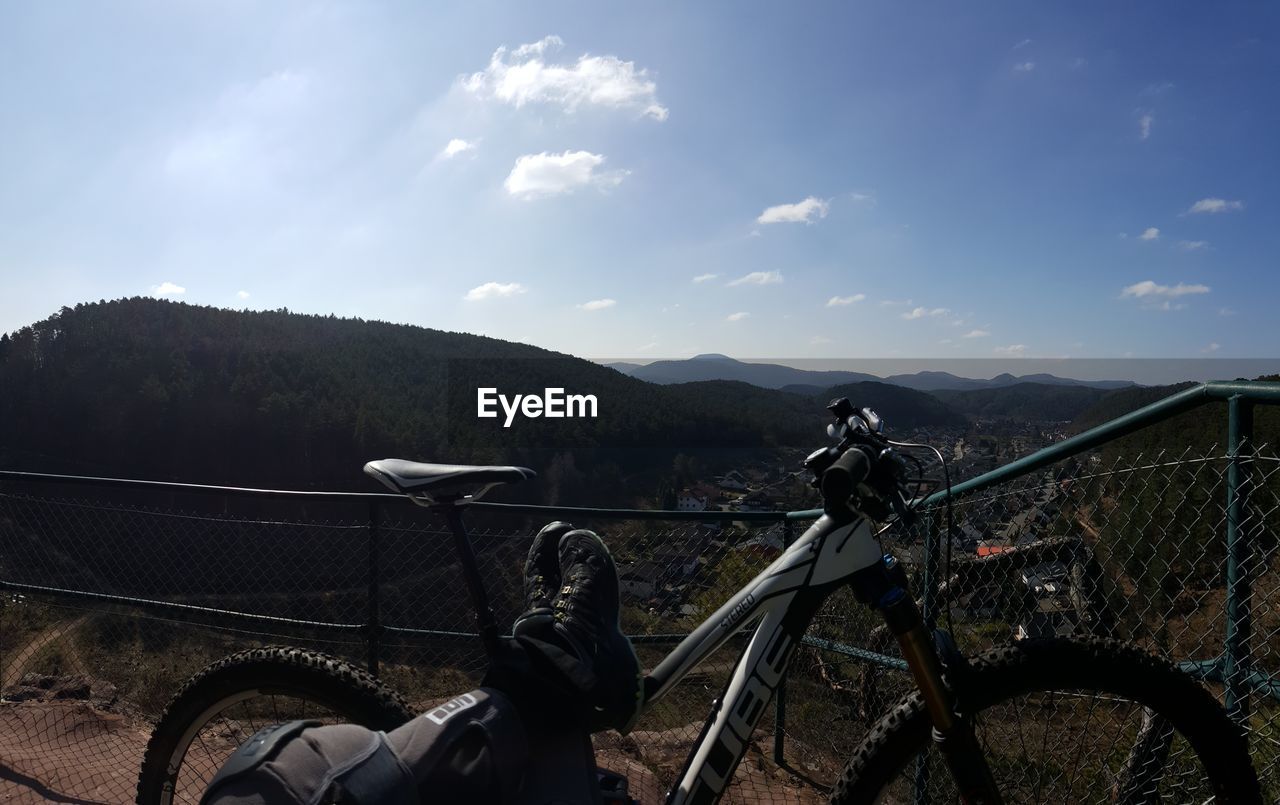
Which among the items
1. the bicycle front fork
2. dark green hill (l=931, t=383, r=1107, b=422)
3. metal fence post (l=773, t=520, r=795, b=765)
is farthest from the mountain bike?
dark green hill (l=931, t=383, r=1107, b=422)

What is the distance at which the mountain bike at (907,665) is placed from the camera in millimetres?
1433

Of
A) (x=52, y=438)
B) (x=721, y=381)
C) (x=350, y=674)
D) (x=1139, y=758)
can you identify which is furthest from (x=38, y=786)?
(x=52, y=438)

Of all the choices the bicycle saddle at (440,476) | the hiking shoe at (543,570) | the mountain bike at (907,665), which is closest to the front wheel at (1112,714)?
the mountain bike at (907,665)

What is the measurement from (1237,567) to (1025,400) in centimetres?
1814

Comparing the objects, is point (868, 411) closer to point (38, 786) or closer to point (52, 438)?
point (38, 786)

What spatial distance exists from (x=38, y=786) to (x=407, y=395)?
3838 centimetres

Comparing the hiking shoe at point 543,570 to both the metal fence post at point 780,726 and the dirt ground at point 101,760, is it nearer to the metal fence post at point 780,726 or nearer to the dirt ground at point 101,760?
the dirt ground at point 101,760

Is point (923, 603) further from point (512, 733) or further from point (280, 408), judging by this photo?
point (280, 408)

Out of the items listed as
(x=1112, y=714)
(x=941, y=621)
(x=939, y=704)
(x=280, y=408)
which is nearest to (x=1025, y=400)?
(x=941, y=621)

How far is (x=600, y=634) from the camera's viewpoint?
1.46 m

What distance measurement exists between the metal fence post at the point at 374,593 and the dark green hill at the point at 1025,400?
1317 centimetres

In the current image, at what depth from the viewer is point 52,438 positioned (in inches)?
1427

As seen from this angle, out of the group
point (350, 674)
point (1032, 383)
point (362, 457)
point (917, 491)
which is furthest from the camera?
point (362, 457)

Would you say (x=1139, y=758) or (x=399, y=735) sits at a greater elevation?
(x=399, y=735)
